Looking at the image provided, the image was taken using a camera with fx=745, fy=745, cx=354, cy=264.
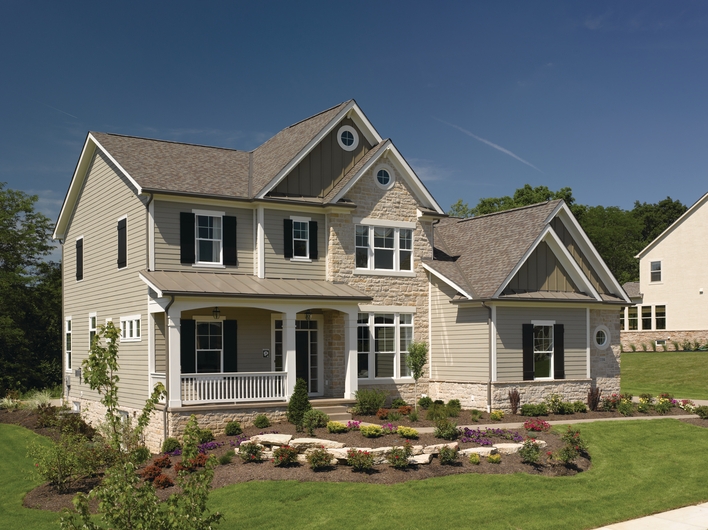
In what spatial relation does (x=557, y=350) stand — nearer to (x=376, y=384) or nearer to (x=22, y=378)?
(x=376, y=384)

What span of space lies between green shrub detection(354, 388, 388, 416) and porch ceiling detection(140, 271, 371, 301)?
278 centimetres

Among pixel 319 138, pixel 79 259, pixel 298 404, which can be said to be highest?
pixel 319 138

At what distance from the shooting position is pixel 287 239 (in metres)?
23.0

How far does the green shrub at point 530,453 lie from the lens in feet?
54.6

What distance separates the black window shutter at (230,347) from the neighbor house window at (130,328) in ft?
8.43

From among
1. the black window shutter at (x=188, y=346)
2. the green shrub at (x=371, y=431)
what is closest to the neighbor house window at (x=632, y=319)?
the green shrub at (x=371, y=431)

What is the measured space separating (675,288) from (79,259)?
3571 cm

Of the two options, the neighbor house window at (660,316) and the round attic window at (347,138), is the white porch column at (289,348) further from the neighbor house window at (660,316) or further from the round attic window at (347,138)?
the neighbor house window at (660,316)

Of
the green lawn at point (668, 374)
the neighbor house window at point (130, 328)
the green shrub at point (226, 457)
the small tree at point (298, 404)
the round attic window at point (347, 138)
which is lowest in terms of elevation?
the green lawn at point (668, 374)

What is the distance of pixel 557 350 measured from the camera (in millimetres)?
24875

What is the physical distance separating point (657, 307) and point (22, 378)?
37.4m

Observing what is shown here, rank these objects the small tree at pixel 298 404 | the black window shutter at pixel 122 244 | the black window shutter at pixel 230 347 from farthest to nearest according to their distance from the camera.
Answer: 1. the black window shutter at pixel 122 244
2. the black window shutter at pixel 230 347
3. the small tree at pixel 298 404

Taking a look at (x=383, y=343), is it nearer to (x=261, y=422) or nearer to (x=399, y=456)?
(x=261, y=422)

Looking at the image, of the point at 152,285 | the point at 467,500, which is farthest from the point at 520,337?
the point at 152,285
